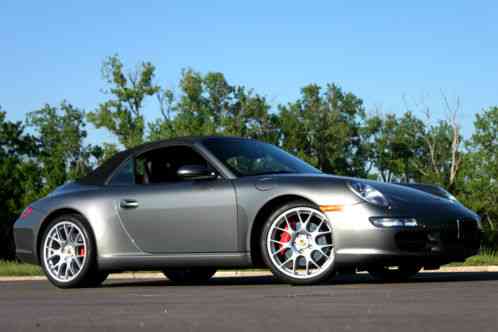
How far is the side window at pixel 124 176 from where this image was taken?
32.2 ft

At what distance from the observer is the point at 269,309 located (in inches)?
242

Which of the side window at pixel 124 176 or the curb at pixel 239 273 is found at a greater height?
the side window at pixel 124 176

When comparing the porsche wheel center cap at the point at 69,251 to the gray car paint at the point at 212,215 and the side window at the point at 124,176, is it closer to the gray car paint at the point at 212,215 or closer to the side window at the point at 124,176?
the gray car paint at the point at 212,215

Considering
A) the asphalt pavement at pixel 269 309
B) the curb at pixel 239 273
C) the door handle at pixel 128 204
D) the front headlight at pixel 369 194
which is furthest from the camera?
the curb at pixel 239 273

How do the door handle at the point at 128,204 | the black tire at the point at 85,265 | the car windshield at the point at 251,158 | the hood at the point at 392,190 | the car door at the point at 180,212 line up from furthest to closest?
the black tire at the point at 85,265 < the door handle at the point at 128,204 < the car windshield at the point at 251,158 < the car door at the point at 180,212 < the hood at the point at 392,190

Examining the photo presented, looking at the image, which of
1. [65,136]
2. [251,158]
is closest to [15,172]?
[65,136]

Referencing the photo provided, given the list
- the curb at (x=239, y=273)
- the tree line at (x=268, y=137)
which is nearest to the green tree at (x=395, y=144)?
the tree line at (x=268, y=137)

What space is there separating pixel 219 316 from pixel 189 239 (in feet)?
10.8

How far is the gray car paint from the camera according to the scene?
27.2 ft

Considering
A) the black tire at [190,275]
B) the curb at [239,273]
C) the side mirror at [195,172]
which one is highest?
the side mirror at [195,172]

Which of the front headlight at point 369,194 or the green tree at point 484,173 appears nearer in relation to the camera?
the front headlight at point 369,194

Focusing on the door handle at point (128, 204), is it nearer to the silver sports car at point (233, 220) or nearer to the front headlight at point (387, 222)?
the silver sports car at point (233, 220)

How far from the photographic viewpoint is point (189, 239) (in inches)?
357

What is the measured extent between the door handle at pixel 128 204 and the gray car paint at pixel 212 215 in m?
0.03
